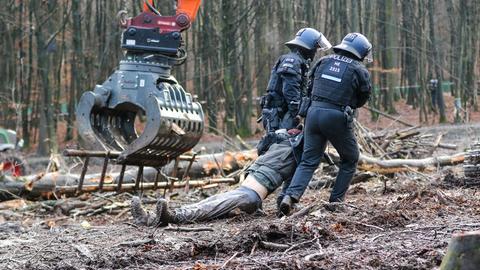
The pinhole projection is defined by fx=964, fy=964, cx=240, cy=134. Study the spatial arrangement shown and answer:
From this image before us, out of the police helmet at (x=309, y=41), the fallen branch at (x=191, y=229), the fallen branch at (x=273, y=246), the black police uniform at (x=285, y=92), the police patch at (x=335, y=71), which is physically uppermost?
the police helmet at (x=309, y=41)

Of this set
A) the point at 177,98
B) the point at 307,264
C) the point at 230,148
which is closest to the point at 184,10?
the point at 177,98

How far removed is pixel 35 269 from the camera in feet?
23.7

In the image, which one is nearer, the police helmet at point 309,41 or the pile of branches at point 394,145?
the police helmet at point 309,41

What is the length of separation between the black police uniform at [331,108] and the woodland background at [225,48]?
20.8 m

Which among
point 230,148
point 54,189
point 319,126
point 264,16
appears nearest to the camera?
point 319,126

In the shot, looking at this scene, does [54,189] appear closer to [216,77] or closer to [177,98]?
[177,98]

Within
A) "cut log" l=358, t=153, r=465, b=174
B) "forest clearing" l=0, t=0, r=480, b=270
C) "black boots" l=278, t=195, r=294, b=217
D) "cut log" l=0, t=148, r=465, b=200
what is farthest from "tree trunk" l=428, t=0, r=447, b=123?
"black boots" l=278, t=195, r=294, b=217

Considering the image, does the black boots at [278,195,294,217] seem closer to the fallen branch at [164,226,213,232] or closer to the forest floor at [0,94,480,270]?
the forest floor at [0,94,480,270]

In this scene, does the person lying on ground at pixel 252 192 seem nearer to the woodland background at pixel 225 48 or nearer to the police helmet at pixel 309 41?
the police helmet at pixel 309 41

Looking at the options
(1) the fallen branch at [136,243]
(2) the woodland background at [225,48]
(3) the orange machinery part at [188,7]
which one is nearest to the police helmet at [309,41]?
(3) the orange machinery part at [188,7]

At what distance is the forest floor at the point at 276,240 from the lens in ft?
21.3

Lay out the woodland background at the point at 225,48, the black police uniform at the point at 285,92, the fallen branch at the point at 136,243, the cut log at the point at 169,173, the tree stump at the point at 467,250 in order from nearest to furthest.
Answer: the tree stump at the point at 467,250
the fallen branch at the point at 136,243
the black police uniform at the point at 285,92
the cut log at the point at 169,173
the woodland background at the point at 225,48

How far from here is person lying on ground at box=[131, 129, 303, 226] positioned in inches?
384

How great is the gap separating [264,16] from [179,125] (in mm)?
23757
